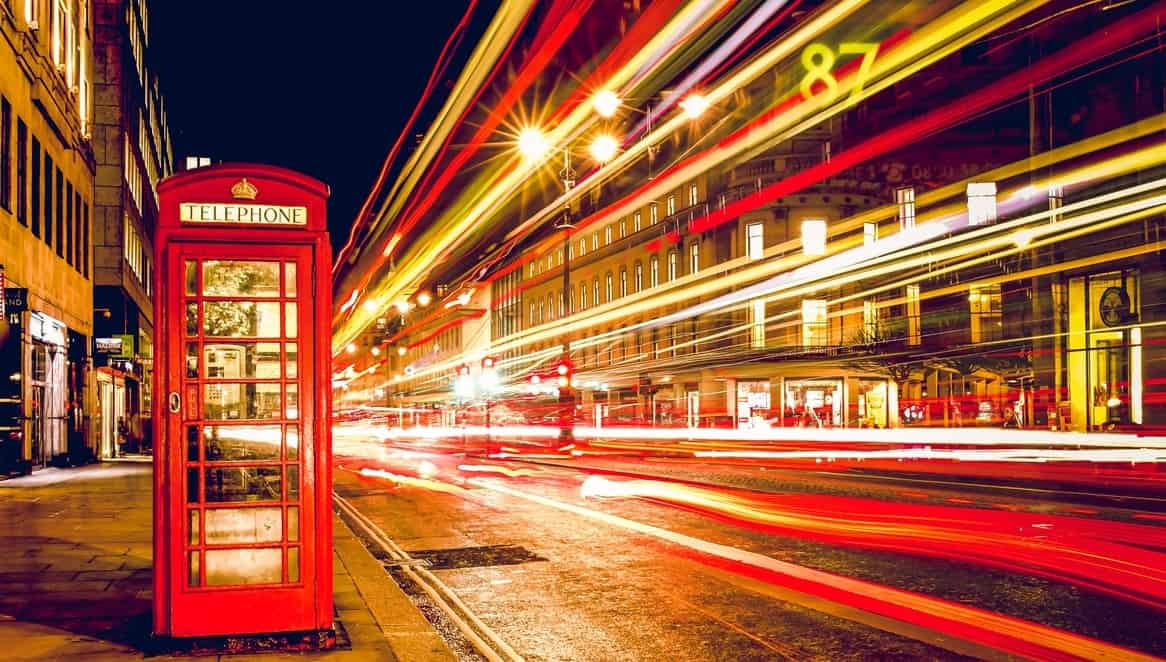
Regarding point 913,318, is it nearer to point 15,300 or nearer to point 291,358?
point 15,300

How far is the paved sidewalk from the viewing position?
6359mm

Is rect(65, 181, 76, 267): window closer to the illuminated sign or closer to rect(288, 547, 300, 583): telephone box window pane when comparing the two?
the illuminated sign

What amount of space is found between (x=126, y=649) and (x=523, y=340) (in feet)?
169

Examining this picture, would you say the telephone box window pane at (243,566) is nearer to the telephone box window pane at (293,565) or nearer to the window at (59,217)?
the telephone box window pane at (293,565)

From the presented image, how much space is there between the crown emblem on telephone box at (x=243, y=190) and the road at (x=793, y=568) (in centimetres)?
321

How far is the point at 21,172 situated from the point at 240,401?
762 inches

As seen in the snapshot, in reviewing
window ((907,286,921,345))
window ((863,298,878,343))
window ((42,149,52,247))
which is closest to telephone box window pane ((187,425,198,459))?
window ((42,149,52,247))

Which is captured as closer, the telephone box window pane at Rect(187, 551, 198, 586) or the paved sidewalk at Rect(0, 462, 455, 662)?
the paved sidewalk at Rect(0, 462, 455, 662)

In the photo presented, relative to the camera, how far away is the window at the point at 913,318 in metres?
45.1

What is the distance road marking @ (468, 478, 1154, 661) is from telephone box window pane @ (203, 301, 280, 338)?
4.71m

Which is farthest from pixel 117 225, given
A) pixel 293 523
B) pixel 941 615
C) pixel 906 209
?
pixel 941 615

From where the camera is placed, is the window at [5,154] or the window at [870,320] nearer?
the window at [5,154]

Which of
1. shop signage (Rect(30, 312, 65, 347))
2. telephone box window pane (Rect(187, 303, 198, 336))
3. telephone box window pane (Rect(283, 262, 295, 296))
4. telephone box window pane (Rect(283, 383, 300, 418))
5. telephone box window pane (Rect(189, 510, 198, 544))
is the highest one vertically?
shop signage (Rect(30, 312, 65, 347))

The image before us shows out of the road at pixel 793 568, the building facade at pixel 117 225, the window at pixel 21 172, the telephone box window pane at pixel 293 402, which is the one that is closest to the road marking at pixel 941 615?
the road at pixel 793 568
